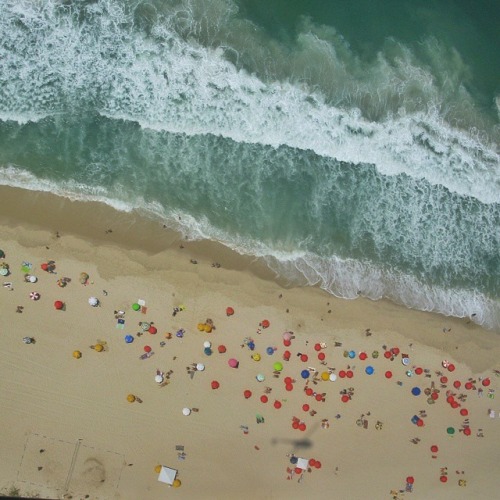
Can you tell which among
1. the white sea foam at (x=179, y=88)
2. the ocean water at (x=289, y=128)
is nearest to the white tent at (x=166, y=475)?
the ocean water at (x=289, y=128)

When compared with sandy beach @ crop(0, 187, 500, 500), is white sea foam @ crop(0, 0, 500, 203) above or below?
above

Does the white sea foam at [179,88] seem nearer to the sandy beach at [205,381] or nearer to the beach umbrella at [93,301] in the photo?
the sandy beach at [205,381]

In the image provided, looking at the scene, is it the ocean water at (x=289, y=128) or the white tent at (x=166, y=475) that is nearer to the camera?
the white tent at (x=166, y=475)

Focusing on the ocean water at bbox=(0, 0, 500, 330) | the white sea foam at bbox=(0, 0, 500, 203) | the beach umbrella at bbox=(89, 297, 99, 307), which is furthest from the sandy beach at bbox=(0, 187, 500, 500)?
the white sea foam at bbox=(0, 0, 500, 203)

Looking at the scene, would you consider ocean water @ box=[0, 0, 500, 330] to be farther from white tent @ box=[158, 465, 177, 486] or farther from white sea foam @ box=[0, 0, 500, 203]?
white tent @ box=[158, 465, 177, 486]

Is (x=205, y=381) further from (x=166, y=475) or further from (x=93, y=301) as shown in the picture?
(x=93, y=301)

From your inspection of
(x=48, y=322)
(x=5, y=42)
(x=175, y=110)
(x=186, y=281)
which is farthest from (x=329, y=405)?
(x=5, y=42)
